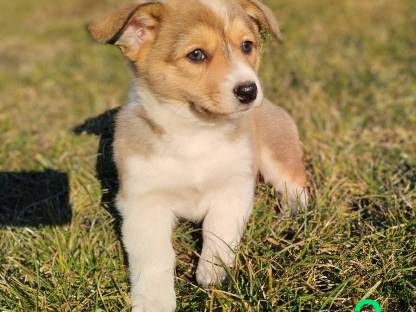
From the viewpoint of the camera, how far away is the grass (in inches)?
133

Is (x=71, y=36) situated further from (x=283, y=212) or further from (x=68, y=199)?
(x=283, y=212)

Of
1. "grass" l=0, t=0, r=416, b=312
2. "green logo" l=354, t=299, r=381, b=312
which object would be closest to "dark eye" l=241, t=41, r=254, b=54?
"grass" l=0, t=0, r=416, b=312

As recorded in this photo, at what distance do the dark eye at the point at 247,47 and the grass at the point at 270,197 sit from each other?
108cm

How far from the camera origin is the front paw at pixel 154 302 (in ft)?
11.0

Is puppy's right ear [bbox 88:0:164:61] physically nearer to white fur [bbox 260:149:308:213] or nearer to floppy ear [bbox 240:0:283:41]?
floppy ear [bbox 240:0:283:41]

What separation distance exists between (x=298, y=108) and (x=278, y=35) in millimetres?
2165

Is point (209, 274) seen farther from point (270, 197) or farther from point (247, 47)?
point (247, 47)

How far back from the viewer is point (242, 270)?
3.47 meters

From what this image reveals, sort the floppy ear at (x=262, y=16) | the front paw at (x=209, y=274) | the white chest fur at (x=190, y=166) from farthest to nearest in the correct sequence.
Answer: the floppy ear at (x=262, y=16) < the white chest fur at (x=190, y=166) < the front paw at (x=209, y=274)

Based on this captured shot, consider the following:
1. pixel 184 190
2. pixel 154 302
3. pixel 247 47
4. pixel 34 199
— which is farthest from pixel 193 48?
pixel 34 199

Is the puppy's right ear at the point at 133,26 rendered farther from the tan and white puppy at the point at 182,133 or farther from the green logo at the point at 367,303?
the green logo at the point at 367,303

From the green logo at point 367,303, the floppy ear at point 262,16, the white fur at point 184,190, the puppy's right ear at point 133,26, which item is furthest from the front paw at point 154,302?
the floppy ear at point 262,16

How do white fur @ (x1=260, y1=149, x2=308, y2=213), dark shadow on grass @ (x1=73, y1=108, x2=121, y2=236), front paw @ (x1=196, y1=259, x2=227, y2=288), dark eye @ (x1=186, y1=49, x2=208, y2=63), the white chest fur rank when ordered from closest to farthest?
front paw @ (x1=196, y1=259, x2=227, y2=288) → dark eye @ (x1=186, y1=49, x2=208, y2=63) → the white chest fur → white fur @ (x1=260, y1=149, x2=308, y2=213) → dark shadow on grass @ (x1=73, y1=108, x2=121, y2=236)

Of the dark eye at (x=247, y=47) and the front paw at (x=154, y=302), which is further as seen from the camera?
the dark eye at (x=247, y=47)
